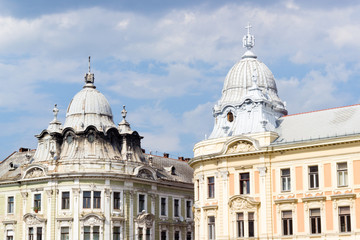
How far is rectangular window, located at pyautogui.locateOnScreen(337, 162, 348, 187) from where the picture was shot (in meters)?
56.1

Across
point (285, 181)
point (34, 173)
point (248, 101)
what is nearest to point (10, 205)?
point (34, 173)

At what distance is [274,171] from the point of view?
59.6m

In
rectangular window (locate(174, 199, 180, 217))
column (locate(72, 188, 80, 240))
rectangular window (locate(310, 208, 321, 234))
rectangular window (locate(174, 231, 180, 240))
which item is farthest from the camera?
rectangular window (locate(174, 199, 180, 217))

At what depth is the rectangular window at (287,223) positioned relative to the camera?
190 ft

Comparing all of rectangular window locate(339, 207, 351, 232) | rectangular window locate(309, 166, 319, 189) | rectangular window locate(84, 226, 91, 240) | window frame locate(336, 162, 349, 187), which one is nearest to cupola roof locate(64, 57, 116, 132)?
rectangular window locate(84, 226, 91, 240)

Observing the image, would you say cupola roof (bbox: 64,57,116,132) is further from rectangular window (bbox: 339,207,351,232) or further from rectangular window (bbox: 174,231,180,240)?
rectangular window (bbox: 339,207,351,232)

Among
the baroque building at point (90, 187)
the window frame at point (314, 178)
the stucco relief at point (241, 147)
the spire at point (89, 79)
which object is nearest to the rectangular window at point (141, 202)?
the baroque building at point (90, 187)

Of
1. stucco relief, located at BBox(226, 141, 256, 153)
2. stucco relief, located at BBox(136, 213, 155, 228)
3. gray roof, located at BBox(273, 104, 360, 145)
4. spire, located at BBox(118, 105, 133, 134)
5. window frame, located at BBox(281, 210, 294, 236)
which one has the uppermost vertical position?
spire, located at BBox(118, 105, 133, 134)

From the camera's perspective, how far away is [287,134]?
201ft

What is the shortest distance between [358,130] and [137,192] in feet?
84.2

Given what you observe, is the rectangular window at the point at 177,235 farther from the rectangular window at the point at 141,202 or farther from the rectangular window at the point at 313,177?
the rectangular window at the point at 313,177

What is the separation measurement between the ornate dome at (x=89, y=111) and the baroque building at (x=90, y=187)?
0.13 ft

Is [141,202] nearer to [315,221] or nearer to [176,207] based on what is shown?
[176,207]

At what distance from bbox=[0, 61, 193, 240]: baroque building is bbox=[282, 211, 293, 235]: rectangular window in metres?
19.6
